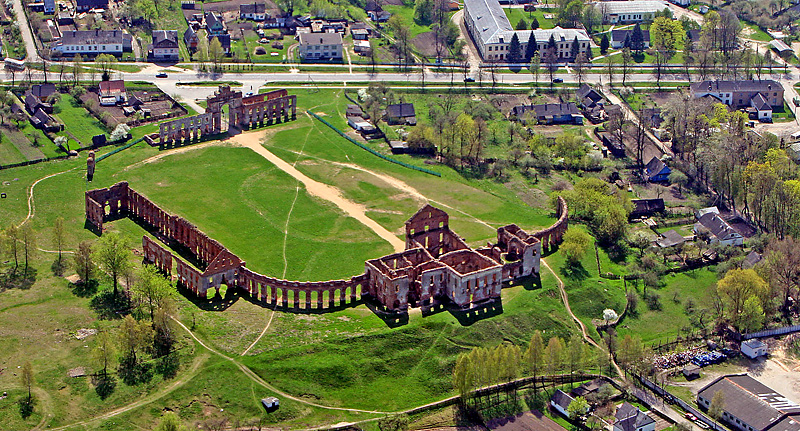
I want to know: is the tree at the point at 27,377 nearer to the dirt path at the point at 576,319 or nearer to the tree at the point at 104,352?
the tree at the point at 104,352

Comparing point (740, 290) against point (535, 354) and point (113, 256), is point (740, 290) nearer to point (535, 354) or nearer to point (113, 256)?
point (535, 354)

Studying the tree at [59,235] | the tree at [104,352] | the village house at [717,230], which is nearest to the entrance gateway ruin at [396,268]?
the tree at [59,235]

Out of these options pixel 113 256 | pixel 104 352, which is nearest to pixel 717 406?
pixel 104 352

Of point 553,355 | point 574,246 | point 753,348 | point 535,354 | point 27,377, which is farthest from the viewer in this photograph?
point 574,246

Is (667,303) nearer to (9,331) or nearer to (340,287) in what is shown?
(340,287)

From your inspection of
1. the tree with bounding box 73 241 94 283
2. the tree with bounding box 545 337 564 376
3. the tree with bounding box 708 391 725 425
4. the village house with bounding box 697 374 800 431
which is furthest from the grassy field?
the tree with bounding box 708 391 725 425
